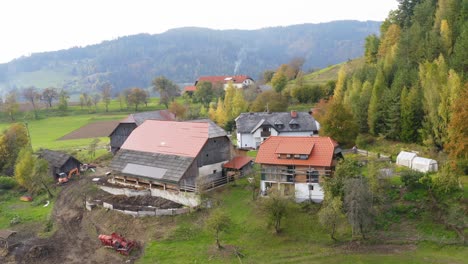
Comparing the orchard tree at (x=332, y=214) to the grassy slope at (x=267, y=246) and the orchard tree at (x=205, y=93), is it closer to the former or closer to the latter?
the grassy slope at (x=267, y=246)

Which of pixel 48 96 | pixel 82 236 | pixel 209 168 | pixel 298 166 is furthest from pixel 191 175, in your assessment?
pixel 48 96

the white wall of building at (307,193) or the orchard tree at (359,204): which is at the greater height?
the orchard tree at (359,204)

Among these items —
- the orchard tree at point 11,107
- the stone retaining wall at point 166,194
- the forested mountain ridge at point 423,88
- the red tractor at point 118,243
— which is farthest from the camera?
the orchard tree at point 11,107

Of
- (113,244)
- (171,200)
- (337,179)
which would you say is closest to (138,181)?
(171,200)

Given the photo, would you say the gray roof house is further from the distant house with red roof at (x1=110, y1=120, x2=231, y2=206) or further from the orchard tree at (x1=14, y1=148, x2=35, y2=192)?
the orchard tree at (x1=14, y1=148, x2=35, y2=192)

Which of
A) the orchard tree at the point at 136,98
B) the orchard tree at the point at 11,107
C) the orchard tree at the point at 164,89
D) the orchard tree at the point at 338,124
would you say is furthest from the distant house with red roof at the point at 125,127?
the orchard tree at the point at 11,107

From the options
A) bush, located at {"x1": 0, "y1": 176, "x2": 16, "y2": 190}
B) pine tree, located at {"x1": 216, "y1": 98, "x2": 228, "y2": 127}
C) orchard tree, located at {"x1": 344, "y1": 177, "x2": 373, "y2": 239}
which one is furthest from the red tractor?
pine tree, located at {"x1": 216, "y1": 98, "x2": 228, "y2": 127}

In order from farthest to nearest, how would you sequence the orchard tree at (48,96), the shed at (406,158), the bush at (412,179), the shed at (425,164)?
the orchard tree at (48,96) < the shed at (406,158) < the shed at (425,164) < the bush at (412,179)
